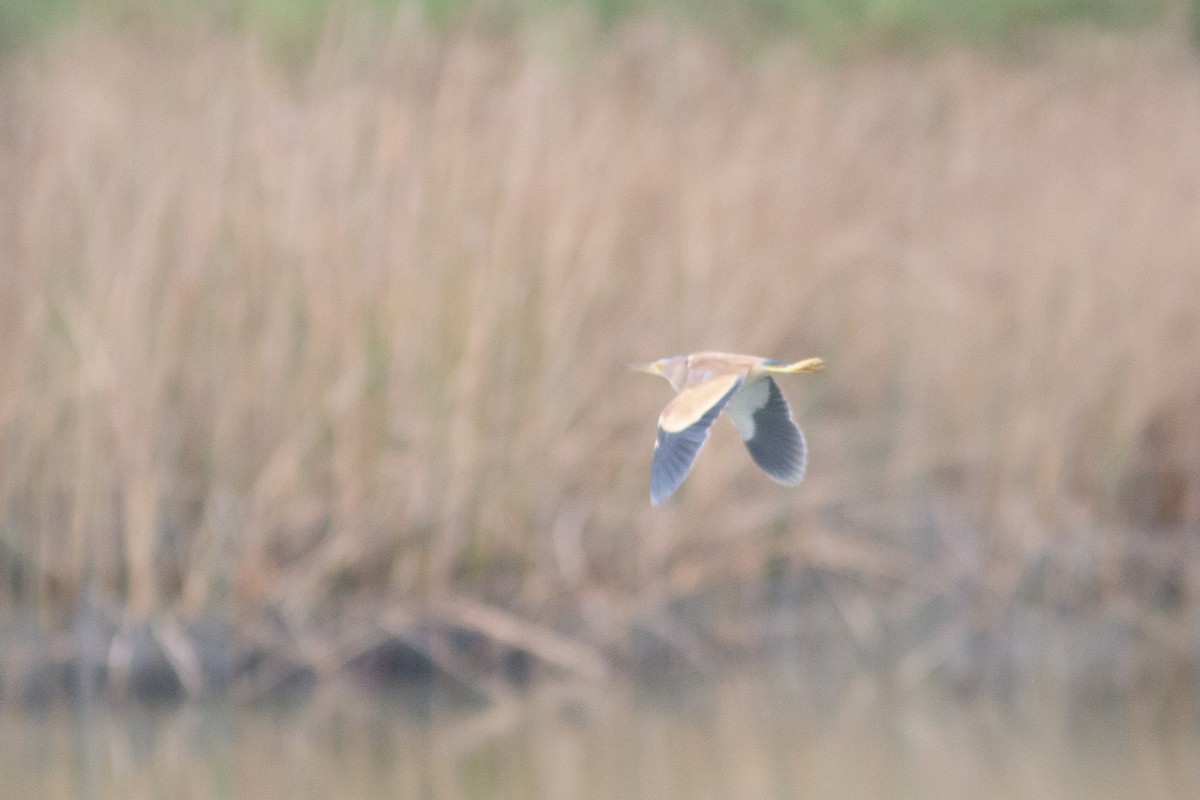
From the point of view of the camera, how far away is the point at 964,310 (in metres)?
4.77

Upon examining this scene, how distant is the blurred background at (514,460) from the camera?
4125mm

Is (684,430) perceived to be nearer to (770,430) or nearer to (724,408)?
(724,408)

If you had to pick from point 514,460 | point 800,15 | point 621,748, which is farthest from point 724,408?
point 800,15

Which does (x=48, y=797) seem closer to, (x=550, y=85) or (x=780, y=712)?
(x=780, y=712)

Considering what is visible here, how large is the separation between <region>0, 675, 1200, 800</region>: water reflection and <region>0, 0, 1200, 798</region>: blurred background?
A: 14 mm

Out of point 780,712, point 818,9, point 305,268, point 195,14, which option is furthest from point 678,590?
point 818,9

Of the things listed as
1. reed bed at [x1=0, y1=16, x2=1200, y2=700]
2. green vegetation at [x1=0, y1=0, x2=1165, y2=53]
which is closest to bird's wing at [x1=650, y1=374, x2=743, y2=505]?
reed bed at [x1=0, y1=16, x2=1200, y2=700]

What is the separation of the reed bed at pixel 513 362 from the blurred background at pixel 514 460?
1 centimetres

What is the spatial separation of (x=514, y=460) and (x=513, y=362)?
21 cm

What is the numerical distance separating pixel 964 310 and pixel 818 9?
391 cm

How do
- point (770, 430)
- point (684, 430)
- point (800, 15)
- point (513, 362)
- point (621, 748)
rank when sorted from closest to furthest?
point (684, 430)
point (770, 430)
point (621, 748)
point (513, 362)
point (800, 15)

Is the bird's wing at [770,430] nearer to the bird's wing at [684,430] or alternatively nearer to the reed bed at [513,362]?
the bird's wing at [684,430]

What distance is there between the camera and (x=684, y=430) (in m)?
1.65

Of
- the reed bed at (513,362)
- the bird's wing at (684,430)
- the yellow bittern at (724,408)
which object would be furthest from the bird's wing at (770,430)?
the reed bed at (513,362)
